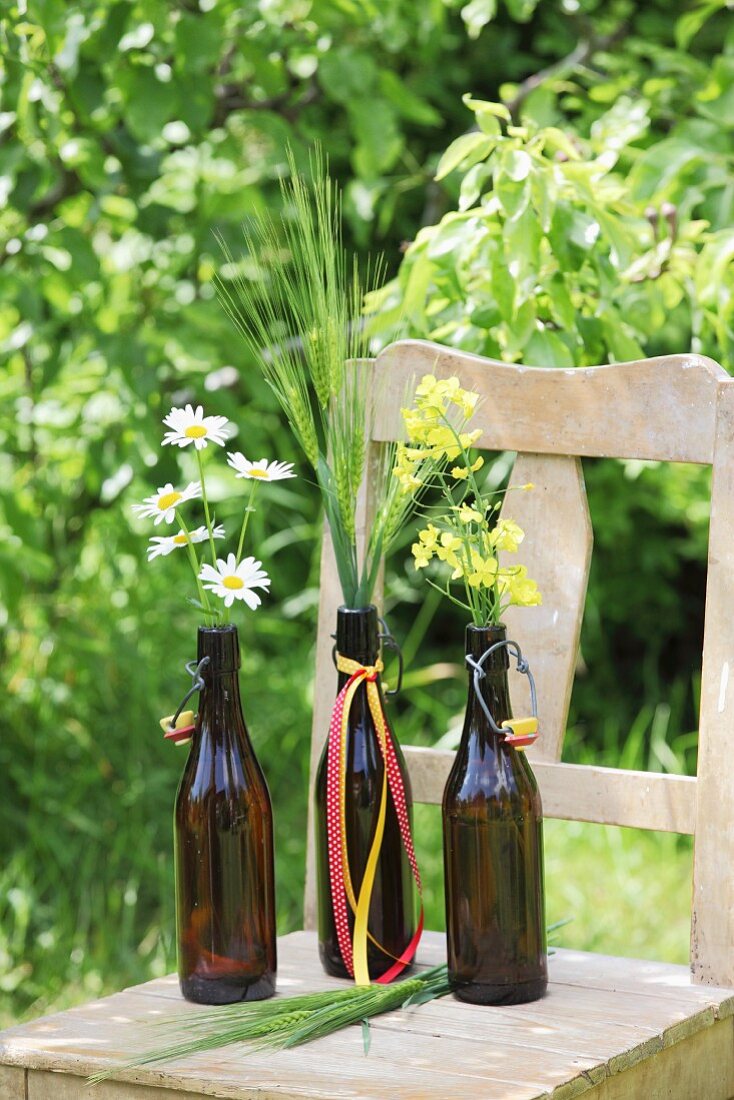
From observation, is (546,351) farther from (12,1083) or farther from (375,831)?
(12,1083)

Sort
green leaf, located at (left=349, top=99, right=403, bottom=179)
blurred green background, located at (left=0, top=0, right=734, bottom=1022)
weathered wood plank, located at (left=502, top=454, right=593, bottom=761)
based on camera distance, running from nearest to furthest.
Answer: weathered wood plank, located at (left=502, top=454, right=593, bottom=761) → blurred green background, located at (left=0, top=0, right=734, bottom=1022) → green leaf, located at (left=349, top=99, right=403, bottom=179)

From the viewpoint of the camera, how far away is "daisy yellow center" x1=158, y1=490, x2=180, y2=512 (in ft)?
4.24

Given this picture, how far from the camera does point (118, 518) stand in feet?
8.93

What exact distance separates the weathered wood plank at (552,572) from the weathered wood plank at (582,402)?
3 cm

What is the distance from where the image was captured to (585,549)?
58.4 inches

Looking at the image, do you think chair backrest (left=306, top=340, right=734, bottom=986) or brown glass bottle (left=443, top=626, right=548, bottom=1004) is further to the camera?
chair backrest (left=306, top=340, right=734, bottom=986)

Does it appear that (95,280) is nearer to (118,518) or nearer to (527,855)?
(118,518)

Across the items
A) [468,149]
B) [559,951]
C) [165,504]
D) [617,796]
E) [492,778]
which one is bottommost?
[559,951]

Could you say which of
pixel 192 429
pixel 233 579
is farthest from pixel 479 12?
pixel 233 579

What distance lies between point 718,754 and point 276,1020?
465 mm

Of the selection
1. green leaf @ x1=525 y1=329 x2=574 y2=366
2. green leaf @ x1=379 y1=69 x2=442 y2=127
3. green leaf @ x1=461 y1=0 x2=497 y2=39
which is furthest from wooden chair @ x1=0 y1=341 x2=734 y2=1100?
green leaf @ x1=379 y1=69 x2=442 y2=127

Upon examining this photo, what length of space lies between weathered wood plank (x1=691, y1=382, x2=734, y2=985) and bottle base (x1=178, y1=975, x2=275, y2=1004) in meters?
0.39

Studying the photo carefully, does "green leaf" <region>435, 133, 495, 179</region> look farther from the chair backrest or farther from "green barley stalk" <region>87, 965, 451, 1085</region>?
"green barley stalk" <region>87, 965, 451, 1085</region>

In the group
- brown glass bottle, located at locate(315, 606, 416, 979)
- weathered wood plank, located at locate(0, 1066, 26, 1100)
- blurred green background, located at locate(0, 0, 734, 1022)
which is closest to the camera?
weathered wood plank, located at locate(0, 1066, 26, 1100)
